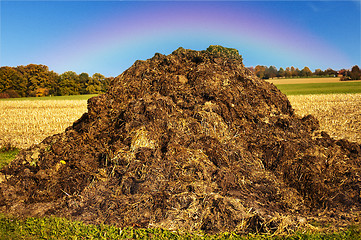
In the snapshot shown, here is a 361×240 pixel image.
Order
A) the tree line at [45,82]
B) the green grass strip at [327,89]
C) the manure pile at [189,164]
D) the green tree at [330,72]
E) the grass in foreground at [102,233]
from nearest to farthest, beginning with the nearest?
1. the grass in foreground at [102,233]
2. the manure pile at [189,164]
3. the green grass strip at [327,89]
4. the tree line at [45,82]
5. the green tree at [330,72]

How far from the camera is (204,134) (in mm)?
5902

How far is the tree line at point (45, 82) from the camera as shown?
64.6m

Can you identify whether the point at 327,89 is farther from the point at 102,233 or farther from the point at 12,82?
the point at 12,82

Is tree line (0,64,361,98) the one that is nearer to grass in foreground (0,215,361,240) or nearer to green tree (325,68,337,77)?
green tree (325,68,337,77)


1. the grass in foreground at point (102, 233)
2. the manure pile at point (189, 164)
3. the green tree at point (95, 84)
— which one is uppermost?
the green tree at point (95, 84)

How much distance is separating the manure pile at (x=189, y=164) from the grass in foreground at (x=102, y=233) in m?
0.15

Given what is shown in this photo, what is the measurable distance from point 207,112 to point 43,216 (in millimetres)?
3829

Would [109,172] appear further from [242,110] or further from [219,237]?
[242,110]

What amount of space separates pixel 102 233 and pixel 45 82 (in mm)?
72501

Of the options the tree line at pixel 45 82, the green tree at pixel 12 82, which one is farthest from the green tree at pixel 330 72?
the green tree at pixel 12 82

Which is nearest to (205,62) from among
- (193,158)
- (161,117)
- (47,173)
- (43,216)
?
(161,117)

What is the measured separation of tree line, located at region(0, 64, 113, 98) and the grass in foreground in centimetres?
6443

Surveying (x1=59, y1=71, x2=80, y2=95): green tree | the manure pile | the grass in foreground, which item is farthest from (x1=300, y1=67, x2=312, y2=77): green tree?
the grass in foreground

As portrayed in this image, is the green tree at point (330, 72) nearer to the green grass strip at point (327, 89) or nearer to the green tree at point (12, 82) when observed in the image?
the green grass strip at point (327, 89)
